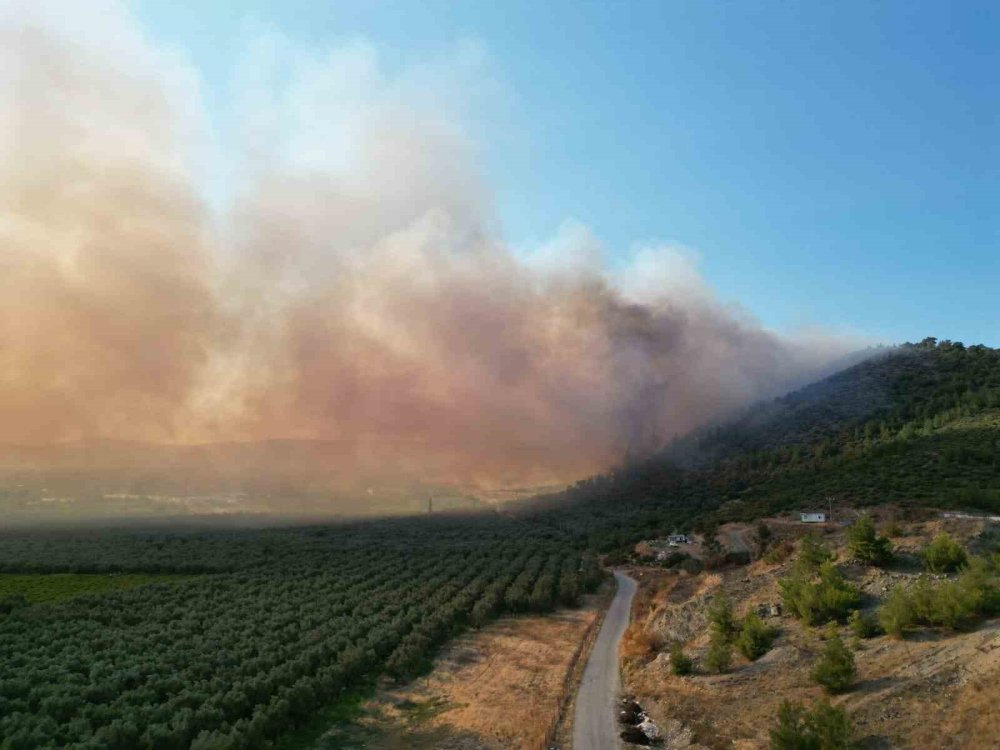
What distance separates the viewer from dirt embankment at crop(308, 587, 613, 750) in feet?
85.8

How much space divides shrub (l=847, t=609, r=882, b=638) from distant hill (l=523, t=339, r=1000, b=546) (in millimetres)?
35812

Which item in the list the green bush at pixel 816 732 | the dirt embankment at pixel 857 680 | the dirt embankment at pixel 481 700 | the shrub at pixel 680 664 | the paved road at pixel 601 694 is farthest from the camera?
the shrub at pixel 680 664

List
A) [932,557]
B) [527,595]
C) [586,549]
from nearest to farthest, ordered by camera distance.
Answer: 1. [932,557]
2. [527,595]
3. [586,549]

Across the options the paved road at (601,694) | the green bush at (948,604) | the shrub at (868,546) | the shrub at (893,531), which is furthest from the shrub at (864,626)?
the shrub at (893,531)

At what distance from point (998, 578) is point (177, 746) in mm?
32198

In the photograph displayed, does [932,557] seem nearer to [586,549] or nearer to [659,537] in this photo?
[659,537]

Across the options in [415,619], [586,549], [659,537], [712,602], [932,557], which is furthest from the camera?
[586,549]

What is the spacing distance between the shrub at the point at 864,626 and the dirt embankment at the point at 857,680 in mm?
438

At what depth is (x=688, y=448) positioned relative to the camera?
145m

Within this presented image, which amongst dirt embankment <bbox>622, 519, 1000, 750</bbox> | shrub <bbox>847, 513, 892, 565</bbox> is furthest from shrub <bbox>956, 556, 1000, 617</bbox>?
shrub <bbox>847, 513, 892, 565</bbox>

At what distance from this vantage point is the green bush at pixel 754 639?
28.1 m

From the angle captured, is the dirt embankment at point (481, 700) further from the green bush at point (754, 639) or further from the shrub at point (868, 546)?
the shrub at point (868, 546)

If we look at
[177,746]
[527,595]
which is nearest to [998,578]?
[177,746]

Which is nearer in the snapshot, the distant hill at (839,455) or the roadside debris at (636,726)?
the roadside debris at (636,726)
